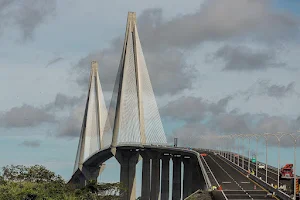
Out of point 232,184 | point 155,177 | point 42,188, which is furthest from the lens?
point 155,177

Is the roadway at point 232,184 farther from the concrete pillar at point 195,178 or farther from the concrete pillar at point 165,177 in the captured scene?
the concrete pillar at point 165,177

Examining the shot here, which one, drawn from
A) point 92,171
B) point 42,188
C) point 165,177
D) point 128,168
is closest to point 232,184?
point 42,188

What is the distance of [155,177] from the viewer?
15225 cm

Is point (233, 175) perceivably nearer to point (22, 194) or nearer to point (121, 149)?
point (22, 194)

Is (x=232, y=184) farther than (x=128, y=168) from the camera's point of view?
No

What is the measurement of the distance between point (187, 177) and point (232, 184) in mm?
51757

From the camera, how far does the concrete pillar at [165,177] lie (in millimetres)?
151875

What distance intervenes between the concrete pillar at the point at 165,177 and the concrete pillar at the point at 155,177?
131cm

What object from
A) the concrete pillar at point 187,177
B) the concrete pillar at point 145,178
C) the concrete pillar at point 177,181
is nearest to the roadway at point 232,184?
the concrete pillar at point 187,177

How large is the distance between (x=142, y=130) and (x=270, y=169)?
23477mm

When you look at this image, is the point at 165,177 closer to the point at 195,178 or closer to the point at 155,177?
the point at 155,177

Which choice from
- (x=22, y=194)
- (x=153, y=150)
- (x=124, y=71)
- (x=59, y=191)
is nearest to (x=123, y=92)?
(x=124, y=71)

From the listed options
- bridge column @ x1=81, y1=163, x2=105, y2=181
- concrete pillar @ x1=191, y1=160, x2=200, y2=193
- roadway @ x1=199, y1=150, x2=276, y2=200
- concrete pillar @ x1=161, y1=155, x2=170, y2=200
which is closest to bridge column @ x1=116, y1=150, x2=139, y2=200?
concrete pillar @ x1=161, y1=155, x2=170, y2=200

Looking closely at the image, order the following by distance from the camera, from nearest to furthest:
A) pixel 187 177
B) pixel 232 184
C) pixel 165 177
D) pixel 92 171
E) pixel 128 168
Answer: pixel 232 184, pixel 187 177, pixel 165 177, pixel 128 168, pixel 92 171
